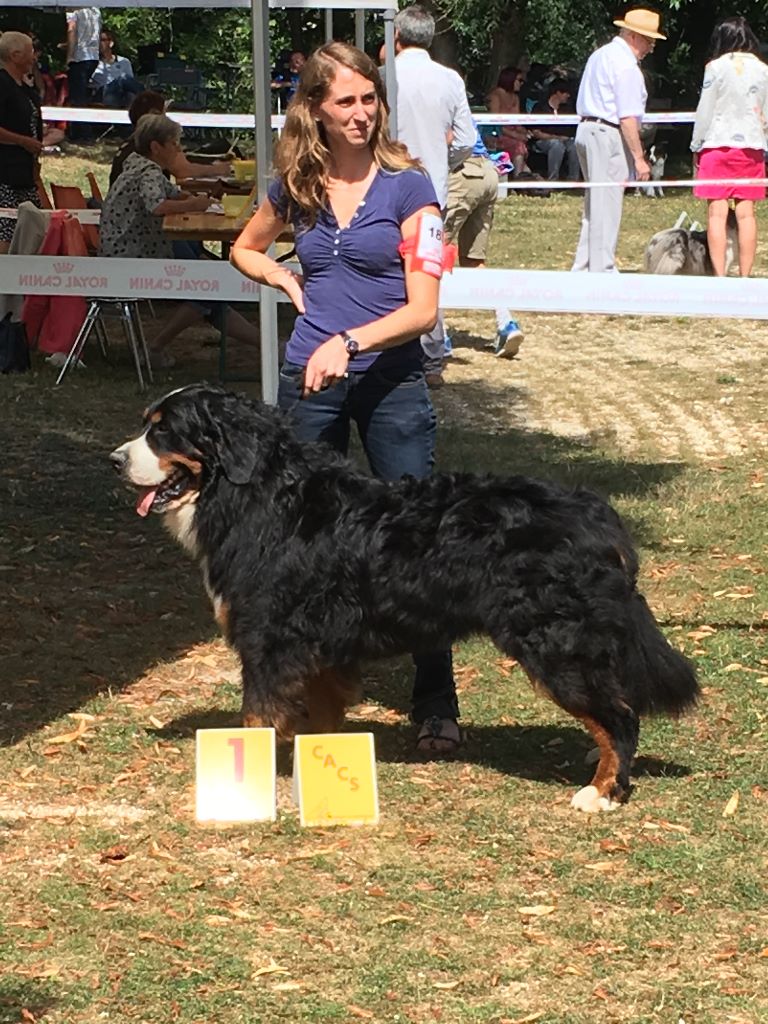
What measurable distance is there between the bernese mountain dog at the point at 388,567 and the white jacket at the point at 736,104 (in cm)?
962

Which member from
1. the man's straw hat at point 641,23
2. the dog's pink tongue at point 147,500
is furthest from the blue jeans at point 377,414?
the man's straw hat at point 641,23

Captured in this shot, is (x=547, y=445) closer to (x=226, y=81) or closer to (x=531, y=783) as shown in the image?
(x=531, y=783)

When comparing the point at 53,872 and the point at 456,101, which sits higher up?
the point at 456,101

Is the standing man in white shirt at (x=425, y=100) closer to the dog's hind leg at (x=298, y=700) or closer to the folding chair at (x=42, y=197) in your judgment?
the folding chair at (x=42, y=197)

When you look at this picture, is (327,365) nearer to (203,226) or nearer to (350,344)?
(350,344)

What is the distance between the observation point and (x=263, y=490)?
482 cm

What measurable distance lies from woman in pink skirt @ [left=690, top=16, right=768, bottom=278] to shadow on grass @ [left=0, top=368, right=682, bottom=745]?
3544 millimetres

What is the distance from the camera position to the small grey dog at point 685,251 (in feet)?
47.4

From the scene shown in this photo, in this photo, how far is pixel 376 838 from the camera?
181 inches

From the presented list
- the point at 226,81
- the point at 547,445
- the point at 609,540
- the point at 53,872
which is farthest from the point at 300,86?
the point at 226,81

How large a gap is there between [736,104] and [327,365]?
986 centimetres

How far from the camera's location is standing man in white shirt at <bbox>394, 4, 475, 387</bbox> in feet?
34.7

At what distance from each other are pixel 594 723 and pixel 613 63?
9.88 metres

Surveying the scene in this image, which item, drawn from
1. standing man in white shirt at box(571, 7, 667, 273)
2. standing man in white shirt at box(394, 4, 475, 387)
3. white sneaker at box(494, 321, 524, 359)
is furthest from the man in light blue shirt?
standing man in white shirt at box(394, 4, 475, 387)
